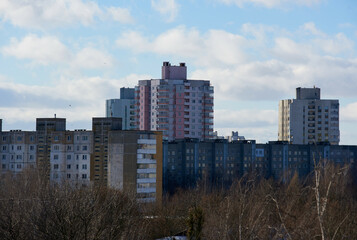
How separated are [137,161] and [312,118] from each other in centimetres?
5757

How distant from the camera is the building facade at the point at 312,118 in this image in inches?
4601

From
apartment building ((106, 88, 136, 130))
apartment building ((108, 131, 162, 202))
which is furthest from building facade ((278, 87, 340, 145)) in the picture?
apartment building ((108, 131, 162, 202))

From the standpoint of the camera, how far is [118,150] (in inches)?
2643

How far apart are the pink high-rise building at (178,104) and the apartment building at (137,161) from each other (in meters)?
39.1

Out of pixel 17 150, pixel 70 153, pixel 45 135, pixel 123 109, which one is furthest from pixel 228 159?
pixel 123 109

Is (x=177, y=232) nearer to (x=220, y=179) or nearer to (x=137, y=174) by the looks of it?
(x=137, y=174)

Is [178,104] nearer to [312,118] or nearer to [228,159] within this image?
[228,159]

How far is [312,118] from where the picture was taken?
117312 mm

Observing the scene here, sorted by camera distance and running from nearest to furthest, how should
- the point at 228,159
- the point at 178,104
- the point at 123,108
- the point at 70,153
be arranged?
the point at 70,153, the point at 228,159, the point at 178,104, the point at 123,108

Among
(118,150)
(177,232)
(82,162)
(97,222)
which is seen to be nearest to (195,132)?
(82,162)

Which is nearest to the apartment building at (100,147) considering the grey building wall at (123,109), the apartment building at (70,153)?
the apartment building at (70,153)

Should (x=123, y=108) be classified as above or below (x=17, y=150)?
above

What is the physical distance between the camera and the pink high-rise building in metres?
107

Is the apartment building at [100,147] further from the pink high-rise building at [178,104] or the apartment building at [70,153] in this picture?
the pink high-rise building at [178,104]
